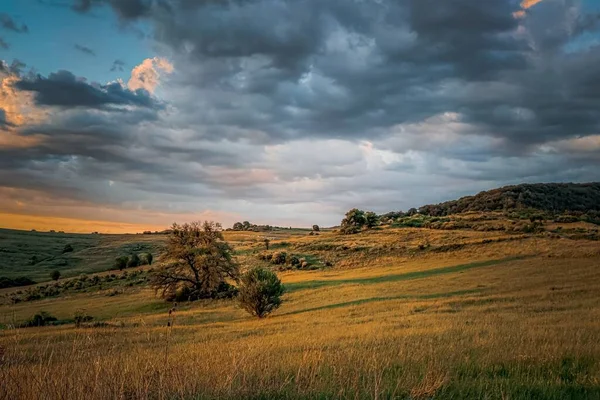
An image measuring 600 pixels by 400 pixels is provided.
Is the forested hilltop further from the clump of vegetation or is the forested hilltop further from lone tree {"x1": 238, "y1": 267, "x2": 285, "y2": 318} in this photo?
lone tree {"x1": 238, "y1": 267, "x2": 285, "y2": 318}

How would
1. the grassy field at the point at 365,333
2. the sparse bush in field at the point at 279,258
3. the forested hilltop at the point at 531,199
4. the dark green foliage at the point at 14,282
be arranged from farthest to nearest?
the forested hilltop at the point at 531,199 < the sparse bush in field at the point at 279,258 < the dark green foliage at the point at 14,282 < the grassy field at the point at 365,333

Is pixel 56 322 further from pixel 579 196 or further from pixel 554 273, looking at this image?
pixel 579 196

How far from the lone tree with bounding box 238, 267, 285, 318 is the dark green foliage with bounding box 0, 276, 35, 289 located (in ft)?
185

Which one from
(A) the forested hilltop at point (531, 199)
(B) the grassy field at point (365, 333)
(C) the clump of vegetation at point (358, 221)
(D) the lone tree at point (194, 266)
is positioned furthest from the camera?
(A) the forested hilltop at point (531, 199)

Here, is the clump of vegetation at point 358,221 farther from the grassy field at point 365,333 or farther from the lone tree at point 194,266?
the lone tree at point 194,266

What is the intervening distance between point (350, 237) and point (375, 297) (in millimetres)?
51843

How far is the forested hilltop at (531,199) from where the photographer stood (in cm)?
14238

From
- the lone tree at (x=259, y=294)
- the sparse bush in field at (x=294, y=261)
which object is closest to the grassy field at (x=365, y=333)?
the lone tree at (x=259, y=294)

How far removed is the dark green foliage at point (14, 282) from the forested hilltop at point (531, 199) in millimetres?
122395

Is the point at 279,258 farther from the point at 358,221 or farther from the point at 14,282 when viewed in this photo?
the point at 14,282

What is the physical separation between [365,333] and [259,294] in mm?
17368

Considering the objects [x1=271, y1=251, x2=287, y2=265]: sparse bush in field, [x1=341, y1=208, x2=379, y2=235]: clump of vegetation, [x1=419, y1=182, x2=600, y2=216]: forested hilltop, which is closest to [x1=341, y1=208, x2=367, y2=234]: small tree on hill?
[x1=341, y1=208, x2=379, y2=235]: clump of vegetation

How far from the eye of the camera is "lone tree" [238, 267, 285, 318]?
113ft

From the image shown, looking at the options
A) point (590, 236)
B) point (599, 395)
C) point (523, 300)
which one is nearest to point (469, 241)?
point (590, 236)
